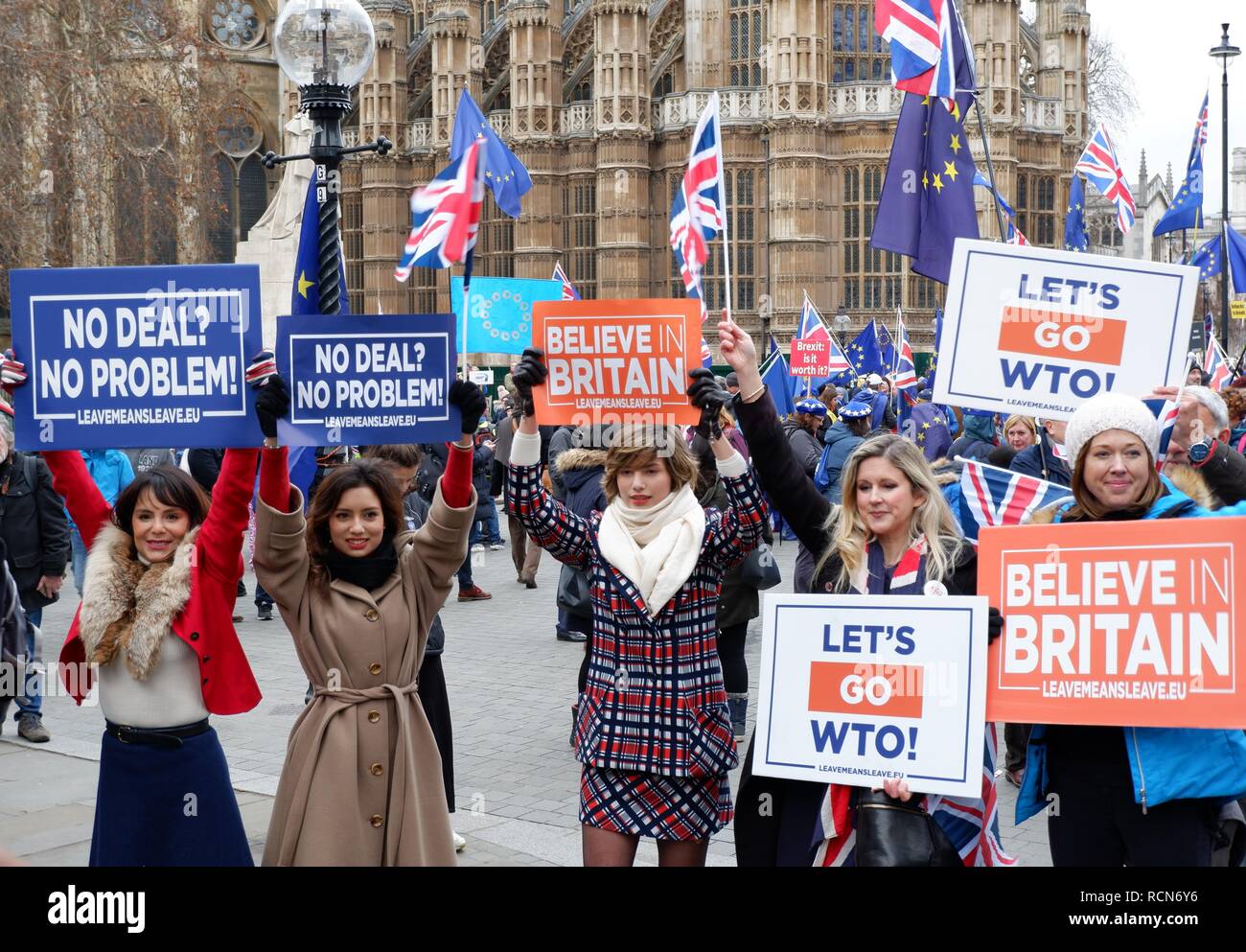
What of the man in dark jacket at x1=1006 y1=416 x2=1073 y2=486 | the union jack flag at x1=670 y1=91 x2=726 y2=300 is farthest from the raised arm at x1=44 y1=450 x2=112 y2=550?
the union jack flag at x1=670 y1=91 x2=726 y2=300

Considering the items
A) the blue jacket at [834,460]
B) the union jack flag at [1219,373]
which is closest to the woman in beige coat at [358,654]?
the blue jacket at [834,460]

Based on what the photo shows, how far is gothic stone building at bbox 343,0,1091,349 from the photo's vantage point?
34219 mm

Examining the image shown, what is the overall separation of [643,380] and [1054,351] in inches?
51.2

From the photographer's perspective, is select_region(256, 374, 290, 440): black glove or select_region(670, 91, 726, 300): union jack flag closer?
select_region(256, 374, 290, 440): black glove

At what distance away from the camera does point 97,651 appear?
3.87 meters

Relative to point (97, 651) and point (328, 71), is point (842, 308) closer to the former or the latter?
point (328, 71)

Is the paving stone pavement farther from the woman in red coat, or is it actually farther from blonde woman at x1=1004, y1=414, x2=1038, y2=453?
blonde woman at x1=1004, y1=414, x2=1038, y2=453

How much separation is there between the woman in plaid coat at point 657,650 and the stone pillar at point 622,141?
31.8m

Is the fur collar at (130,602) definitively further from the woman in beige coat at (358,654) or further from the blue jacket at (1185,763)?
the blue jacket at (1185,763)

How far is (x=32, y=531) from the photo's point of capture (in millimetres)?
8031

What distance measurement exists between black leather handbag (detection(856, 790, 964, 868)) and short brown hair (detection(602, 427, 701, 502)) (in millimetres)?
1241

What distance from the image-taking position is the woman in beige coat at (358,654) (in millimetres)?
3770

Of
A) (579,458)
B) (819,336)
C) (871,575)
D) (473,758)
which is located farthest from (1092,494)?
(819,336)
